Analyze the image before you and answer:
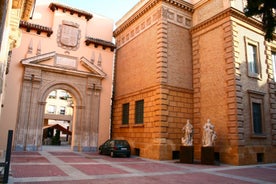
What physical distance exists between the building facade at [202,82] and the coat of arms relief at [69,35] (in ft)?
19.7

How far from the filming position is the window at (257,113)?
648 inches

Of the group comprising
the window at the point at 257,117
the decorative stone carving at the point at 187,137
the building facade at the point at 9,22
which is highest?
the building facade at the point at 9,22

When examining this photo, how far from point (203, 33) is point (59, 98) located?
33.9 meters

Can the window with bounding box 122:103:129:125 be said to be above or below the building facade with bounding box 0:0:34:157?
below

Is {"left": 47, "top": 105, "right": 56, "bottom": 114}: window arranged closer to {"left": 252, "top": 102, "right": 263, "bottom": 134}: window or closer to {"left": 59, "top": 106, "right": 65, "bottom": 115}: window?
{"left": 59, "top": 106, "right": 65, "bottom": 115}: window

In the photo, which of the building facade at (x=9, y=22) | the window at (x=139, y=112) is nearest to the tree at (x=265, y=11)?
the building facade at (x=9, y=22)

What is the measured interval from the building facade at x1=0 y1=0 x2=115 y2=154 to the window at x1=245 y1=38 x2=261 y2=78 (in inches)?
484

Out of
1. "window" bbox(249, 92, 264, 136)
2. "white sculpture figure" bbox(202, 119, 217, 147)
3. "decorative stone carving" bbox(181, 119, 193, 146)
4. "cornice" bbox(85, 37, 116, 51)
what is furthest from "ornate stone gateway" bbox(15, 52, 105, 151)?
"window" bbox(249, 92, 264, 136)

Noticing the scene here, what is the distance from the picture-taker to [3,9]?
525 cm

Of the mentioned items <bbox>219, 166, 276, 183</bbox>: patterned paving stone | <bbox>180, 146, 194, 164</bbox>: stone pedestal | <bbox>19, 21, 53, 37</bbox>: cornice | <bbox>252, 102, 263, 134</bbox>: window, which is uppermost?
<bbox>19, 21, 53, 37</bbox>: cornice

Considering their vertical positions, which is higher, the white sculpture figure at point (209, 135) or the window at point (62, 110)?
the window at point (62, 110)

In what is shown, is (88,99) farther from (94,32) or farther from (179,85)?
(179,85)

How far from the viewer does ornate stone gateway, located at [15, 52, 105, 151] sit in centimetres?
1927

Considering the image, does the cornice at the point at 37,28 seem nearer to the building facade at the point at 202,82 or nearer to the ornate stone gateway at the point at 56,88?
the ornate stone gateway at the point at 56,88
